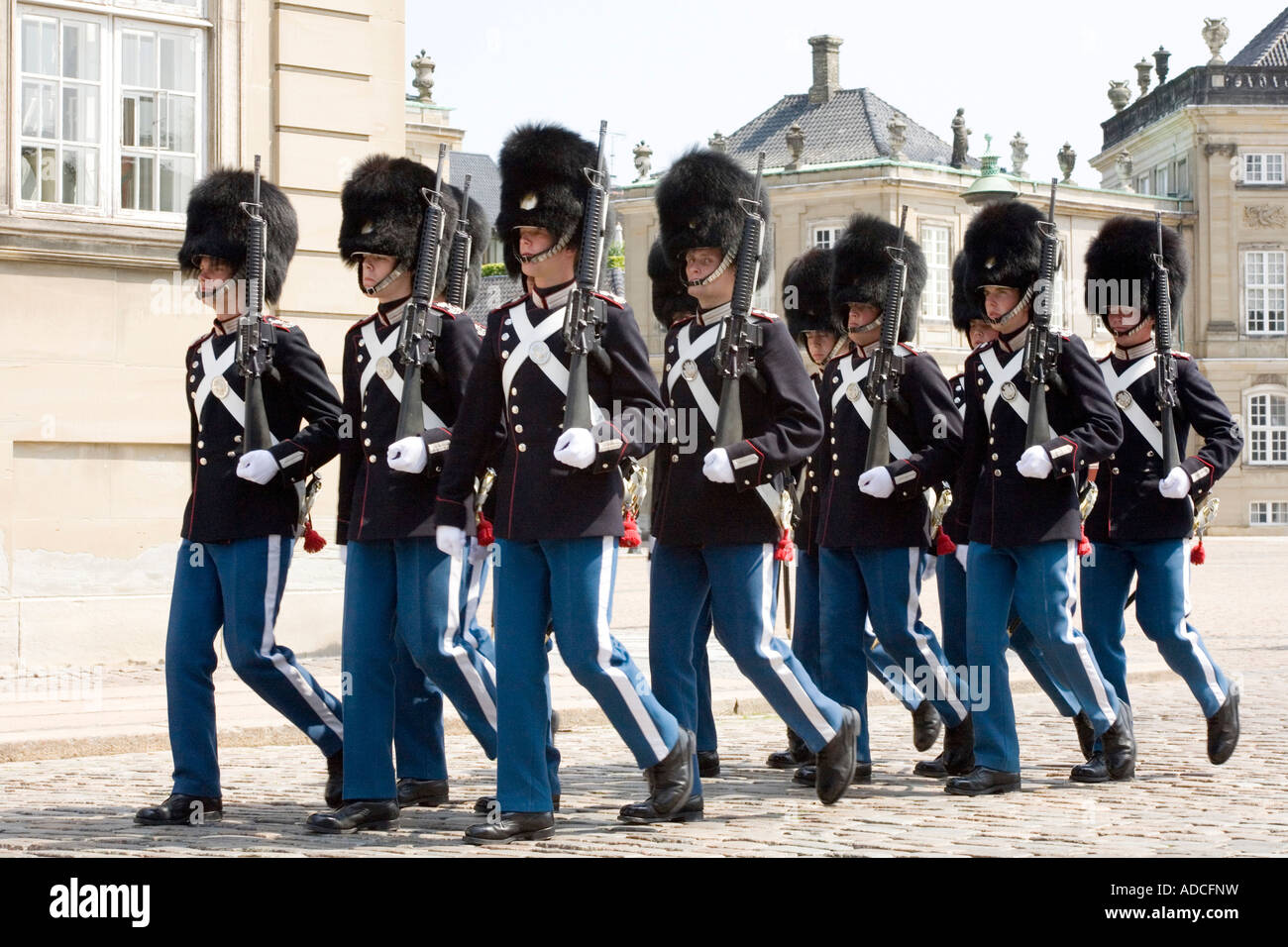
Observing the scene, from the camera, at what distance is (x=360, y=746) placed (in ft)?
21.4

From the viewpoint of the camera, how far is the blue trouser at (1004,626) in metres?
7.36

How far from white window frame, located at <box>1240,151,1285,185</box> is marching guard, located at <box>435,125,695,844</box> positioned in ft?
158

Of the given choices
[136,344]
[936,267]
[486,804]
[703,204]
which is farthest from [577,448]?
[936,267]

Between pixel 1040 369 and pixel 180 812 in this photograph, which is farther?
pixel 1040 369

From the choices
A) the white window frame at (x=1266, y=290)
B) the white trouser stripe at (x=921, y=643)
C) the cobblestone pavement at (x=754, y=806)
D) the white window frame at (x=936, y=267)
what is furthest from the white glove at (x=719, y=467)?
the white window frame at (x=1266, y=290)

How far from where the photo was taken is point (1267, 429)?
5169 cm

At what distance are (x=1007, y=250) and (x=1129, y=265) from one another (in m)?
1.03

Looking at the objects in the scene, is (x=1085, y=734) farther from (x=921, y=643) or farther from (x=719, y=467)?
(x=719, y=467)

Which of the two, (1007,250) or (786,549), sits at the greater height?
(1007,250)

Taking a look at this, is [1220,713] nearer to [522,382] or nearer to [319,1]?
[522,382]

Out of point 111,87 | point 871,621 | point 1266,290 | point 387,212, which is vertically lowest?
point 871,621

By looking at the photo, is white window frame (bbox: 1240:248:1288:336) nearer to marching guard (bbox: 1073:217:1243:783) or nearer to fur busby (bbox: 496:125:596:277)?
marching guard (bbox: 1073:217:1243:783)
